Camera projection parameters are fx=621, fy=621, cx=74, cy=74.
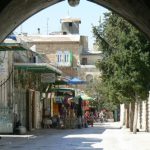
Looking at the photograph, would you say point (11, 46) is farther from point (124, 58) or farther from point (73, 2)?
point (73, 2)

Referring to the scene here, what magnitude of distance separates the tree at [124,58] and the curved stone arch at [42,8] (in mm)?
20324

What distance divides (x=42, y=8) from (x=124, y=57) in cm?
2209

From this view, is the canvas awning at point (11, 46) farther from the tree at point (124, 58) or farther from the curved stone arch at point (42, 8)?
the curved stone arch at point (42, 8)

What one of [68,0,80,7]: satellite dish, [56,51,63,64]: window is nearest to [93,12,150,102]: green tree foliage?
[68,0,80,7]: satellite dish

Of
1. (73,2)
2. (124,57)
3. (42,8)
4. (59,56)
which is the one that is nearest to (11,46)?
(124,57)

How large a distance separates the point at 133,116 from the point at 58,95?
1571 cm

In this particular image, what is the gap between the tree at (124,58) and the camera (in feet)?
109

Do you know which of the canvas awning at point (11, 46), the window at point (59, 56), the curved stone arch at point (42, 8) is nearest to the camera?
the curved stone arch at point (42, 8)

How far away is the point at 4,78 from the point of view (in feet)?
122

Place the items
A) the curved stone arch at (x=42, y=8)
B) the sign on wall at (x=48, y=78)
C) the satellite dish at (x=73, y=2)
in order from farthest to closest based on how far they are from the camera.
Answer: the sign on wall at (x=48, y=78)
the satellite dish at (x=73, y=2)
the curved stone arch at (x=42, y=8)

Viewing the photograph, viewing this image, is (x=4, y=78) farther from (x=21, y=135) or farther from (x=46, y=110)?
(x=46, y=110)

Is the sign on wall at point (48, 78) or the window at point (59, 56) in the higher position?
the window at point (59, 56)

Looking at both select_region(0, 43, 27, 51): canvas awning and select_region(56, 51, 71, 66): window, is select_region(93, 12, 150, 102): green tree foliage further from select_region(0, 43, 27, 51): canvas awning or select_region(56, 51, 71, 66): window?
select_region(56, 51, 71, 66): window

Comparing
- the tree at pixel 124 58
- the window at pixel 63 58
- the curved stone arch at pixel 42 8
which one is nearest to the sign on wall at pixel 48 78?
the tree at pixel 124 58
